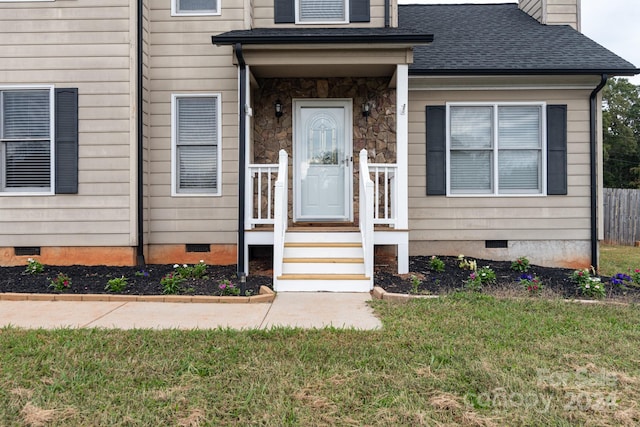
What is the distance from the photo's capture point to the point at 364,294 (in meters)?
4.70

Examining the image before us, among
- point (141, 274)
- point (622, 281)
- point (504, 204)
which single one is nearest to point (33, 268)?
point (141, 274)

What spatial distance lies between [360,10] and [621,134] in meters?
25.0

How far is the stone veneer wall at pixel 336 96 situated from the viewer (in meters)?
6.67

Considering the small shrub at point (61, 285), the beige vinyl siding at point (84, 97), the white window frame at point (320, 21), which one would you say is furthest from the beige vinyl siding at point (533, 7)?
the small shrub at point (61, 285)

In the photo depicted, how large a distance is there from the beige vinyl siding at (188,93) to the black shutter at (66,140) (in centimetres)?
99

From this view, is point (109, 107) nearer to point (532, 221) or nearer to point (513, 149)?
point (513, 149)

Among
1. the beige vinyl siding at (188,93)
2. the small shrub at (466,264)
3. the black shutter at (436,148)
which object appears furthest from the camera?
the black shutter at (436,148)

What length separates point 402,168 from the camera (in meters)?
5.53

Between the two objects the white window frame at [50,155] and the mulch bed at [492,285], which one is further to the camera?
the white window frame at [50,155]

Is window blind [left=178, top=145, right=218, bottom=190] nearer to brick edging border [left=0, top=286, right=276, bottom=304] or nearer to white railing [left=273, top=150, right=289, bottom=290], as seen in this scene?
white railing [left=273, top=150, right=289, bottom=290]

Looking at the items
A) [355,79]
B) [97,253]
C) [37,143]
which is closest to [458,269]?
[355,79]

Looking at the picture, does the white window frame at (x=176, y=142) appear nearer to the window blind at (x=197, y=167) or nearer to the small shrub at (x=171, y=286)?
the window blind at (x=197, y=167)

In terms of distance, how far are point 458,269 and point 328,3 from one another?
4.57 meters

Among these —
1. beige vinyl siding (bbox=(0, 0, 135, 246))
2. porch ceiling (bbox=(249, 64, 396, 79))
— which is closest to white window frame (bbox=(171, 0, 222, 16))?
beige vinyl siding (bbox=(0, 0, 135, 246))
